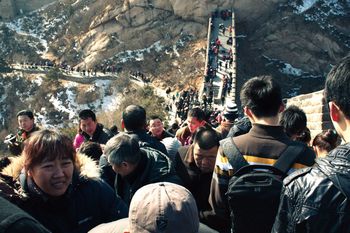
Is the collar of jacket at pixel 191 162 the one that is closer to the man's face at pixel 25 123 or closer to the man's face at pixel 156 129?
the man's face at pixel 156 129

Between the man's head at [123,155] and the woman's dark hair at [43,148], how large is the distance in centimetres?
66

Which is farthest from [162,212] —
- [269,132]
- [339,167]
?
[269,132]

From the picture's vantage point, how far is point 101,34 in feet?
157

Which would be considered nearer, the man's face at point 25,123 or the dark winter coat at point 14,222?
the dark winter coat at point 14,222

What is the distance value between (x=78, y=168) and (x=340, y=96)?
164cm

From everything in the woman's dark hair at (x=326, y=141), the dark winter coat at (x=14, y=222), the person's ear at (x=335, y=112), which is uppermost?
the person's ear at (x=335, y=112)

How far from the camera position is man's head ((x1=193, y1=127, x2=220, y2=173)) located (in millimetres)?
3473

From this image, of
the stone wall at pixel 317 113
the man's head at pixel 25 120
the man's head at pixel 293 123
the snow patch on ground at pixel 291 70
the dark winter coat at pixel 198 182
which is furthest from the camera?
the snow patch on ground at pixel 291 70

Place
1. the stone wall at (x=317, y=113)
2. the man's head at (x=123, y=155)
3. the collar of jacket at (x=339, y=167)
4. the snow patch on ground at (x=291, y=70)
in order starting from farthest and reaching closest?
the snow patch on ground at (x=291, y=70) → the stone wall at (x=317, y=113) → the man's head at (x=123, y=155) → the collar of jacket at (x=339, y=167)

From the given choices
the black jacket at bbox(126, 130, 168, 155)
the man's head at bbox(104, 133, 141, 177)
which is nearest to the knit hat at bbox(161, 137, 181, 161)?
the black jacket at bbox(126, 130, 168, 155)

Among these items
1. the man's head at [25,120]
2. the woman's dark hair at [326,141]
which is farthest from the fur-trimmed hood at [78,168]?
the man's head at [25,120]

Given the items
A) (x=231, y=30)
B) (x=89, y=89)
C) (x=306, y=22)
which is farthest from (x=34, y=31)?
(x=306, y=22)

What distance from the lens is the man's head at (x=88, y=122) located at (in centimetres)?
552

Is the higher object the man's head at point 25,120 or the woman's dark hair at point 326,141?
the man's head at point 25,120
